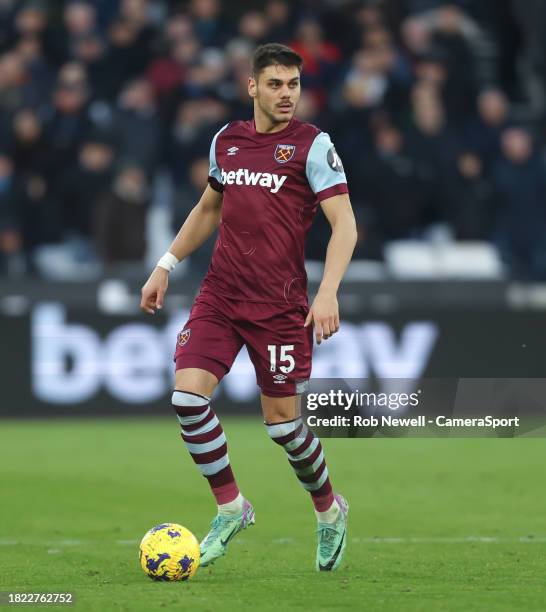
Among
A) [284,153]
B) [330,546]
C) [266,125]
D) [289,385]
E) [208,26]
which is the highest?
[208,26]

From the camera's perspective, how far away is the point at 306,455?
22.4ft

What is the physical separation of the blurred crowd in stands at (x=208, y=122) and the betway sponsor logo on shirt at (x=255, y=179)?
27.3ft

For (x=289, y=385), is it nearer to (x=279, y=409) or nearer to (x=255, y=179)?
(x=279, y=409)

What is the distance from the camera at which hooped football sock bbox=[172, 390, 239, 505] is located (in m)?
6.65

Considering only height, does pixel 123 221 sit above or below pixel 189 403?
below

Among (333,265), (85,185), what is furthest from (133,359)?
(333,265)

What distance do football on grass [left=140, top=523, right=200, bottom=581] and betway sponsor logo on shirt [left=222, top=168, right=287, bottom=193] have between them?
1554mm

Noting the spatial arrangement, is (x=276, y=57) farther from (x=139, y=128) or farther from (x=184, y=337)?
(x=139, y=128)

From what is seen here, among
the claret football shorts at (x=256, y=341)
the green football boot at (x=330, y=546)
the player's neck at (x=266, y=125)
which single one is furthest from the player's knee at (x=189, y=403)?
the player's neck at (x=266, y=125)

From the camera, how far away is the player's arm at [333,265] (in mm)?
6328

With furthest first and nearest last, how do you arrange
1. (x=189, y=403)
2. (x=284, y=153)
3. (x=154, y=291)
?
(x=154, y=291)
(x=284, y=153)
(x=189, y=403)

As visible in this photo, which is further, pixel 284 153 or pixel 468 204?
pixel 468 204

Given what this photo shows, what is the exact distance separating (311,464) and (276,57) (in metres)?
1.81

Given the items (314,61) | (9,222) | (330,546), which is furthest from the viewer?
(314,61)
